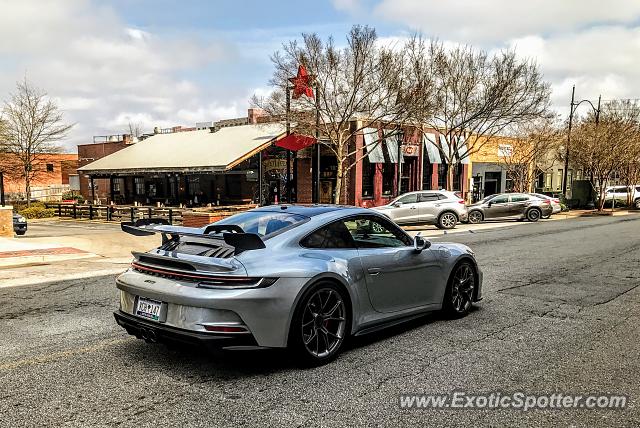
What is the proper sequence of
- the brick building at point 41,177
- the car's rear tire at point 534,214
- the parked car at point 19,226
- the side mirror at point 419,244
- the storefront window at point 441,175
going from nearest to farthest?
the side mirror at point 419,244 < the parked car at point 19,226 < the car's rear tire at point 534,214 < the storefront window at point 441,175 < the brick building at point 41,177

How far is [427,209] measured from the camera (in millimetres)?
22406

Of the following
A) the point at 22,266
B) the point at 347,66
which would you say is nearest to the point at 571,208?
the point at 347,66

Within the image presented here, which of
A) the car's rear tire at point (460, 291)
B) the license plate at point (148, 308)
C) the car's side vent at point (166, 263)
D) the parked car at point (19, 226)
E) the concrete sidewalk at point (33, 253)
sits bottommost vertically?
the parked car at point (19, 226)

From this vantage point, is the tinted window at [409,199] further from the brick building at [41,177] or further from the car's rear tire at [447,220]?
the brick building at [41,177]

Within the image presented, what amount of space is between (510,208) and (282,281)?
25.2 m

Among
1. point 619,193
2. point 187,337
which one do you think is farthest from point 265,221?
point 619,193

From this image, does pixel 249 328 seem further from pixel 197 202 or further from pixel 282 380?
pixel 197 202

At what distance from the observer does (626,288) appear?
8.51 meters

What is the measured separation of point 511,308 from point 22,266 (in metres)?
10.4

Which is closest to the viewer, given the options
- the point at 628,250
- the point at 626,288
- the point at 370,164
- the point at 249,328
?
the point at 249,328

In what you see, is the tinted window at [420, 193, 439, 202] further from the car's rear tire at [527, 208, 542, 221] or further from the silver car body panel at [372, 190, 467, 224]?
the car's rear tire at [527, 208, 542, 221]

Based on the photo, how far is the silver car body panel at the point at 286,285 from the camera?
4.18 metres

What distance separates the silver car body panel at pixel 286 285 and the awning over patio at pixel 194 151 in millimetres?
22229

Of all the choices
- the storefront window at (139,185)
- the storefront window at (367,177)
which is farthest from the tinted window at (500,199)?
the storefront window at (139,185)
